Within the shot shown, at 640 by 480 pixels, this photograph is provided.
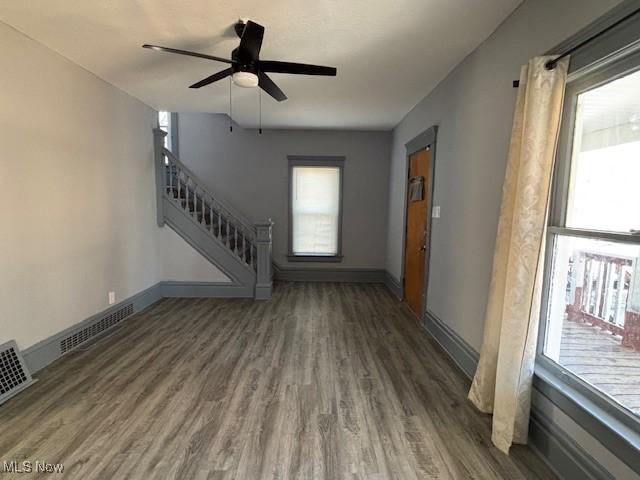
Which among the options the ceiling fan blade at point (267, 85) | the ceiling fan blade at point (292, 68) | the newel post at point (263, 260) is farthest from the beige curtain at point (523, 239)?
the newel post at point (263, 260)

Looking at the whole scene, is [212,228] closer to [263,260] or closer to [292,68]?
[263,260]

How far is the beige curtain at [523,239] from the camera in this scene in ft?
5.77

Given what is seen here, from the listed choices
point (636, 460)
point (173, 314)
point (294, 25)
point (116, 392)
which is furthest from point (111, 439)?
point (294, 25)

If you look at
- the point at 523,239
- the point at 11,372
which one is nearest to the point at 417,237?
the point at 523,239

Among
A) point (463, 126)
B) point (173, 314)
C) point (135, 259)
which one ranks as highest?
point (463, 126)

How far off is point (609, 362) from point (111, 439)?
2836mm

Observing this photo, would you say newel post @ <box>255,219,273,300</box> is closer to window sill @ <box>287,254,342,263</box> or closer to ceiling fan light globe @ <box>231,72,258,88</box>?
window sill @ <box>287,254,342,263</box>

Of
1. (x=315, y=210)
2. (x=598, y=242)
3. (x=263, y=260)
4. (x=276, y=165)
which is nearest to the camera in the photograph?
(x=598, y=242)

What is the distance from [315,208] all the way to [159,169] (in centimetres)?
272

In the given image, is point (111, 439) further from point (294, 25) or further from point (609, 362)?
point (294, 25)

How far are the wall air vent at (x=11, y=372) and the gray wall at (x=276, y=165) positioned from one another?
3973mm

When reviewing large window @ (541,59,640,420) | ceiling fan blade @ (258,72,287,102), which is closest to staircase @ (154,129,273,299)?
ceiling fan blade @ (258,72,287,102)

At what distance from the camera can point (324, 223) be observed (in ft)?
20.4

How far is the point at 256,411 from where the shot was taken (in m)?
2.27
